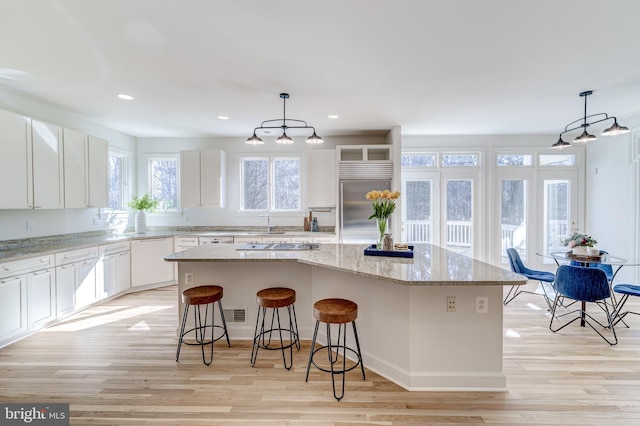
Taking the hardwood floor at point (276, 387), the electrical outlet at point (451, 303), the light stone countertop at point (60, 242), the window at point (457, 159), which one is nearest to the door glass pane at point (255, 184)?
the light stone countertop at point (60, 242)

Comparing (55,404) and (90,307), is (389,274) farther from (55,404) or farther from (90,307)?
(90,307)

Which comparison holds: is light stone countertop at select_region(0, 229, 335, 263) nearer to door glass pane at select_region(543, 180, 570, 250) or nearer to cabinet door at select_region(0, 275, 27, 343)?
cabinet door at select_region(0, 275, 27, 343)

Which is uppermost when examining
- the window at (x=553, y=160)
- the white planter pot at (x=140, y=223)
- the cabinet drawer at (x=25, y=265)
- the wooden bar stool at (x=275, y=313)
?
the window at (x=553, y=160)

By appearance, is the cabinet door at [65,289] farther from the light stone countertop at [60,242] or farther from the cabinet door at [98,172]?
the cabinet door at [98,172]

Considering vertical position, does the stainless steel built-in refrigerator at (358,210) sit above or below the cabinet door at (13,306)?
above

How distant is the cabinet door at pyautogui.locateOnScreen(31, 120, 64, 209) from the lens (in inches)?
130

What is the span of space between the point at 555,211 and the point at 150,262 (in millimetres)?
7395

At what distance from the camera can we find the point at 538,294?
4.33 meters

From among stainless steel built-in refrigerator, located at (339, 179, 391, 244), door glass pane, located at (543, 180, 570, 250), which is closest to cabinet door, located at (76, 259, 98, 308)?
stainless steel built-in refrigerator, located at (339, 179, 391, 244)

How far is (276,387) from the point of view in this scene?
85.5 inches

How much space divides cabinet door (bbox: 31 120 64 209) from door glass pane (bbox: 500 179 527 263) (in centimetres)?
708

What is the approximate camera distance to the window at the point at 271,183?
5.50m

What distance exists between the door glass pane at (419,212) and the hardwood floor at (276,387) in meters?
2.56

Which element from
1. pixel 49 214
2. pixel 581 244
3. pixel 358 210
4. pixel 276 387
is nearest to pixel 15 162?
pixel 49 214
